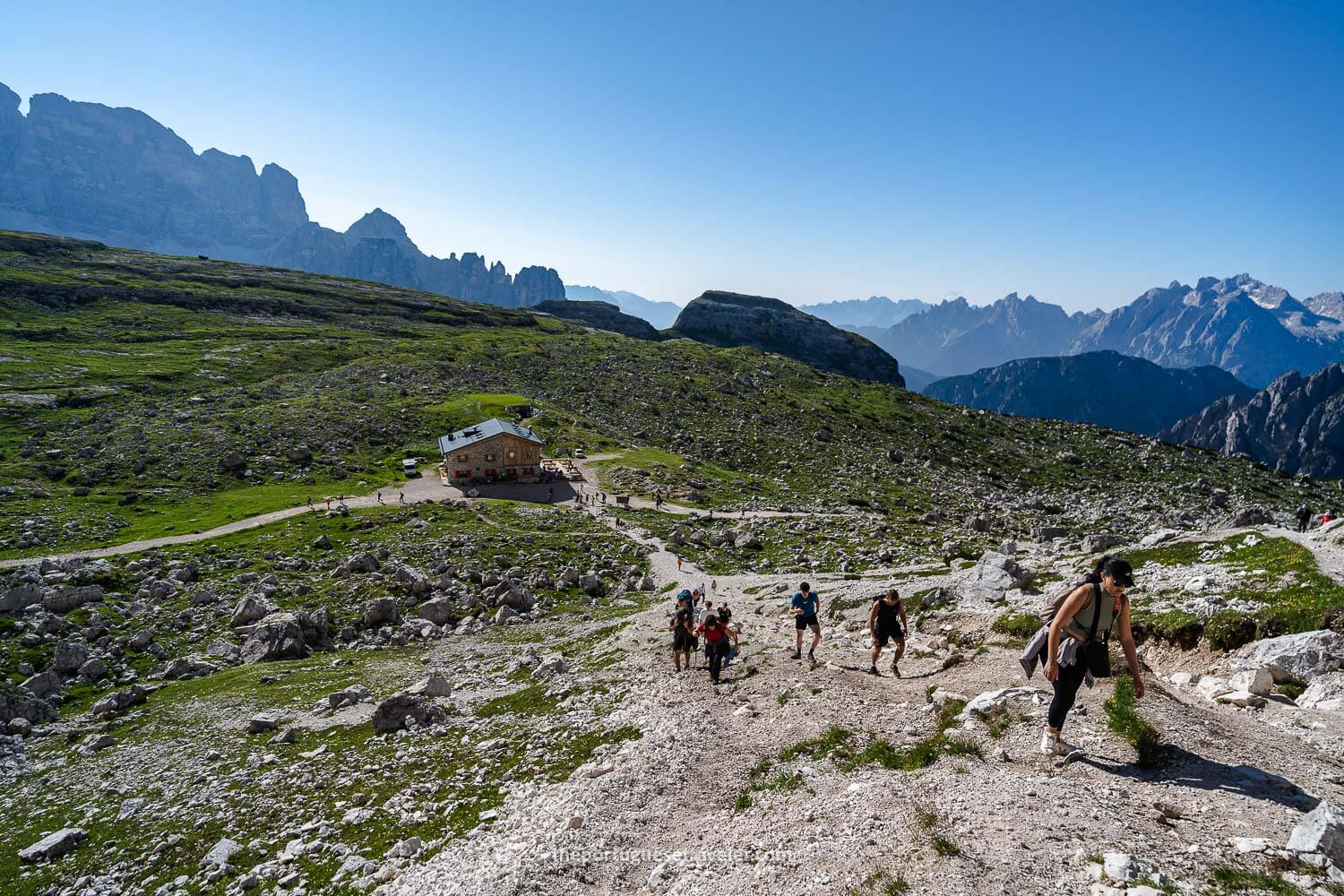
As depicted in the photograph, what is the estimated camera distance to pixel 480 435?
78812 millimetres

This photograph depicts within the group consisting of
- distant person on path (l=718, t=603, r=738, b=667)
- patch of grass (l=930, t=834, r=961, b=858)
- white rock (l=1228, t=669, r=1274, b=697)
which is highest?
white rock (l=1228, t=669, r=1274, b=697)

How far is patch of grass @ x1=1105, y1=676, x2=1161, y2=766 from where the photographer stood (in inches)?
486

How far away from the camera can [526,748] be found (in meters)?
20.4

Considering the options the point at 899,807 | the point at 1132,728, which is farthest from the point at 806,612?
the point at 1132,728

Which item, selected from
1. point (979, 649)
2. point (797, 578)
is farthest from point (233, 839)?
point (797, 578)

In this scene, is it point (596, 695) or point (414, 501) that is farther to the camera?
point (414, 501)

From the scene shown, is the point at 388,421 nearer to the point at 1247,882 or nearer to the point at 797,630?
the point at 797,630

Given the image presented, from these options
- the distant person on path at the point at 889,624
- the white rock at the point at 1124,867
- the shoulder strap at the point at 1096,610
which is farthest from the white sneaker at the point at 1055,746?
the distant person on path at the point at 889,624

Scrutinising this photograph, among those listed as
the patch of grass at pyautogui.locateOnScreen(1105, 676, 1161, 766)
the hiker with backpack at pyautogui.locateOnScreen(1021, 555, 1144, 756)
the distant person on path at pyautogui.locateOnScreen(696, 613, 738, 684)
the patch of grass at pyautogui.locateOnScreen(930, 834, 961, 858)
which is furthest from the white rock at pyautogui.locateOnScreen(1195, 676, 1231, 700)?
the distant person on path at pyautogui.locateOnScreen(696, 613, 738, 684)

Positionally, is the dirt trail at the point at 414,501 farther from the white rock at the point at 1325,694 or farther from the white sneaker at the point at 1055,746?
the white sneaker at the point at 1055,746

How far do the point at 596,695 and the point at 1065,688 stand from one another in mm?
16394

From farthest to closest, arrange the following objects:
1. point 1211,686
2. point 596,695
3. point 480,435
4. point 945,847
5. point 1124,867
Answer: point 480,435 → point 596,695 → point 1211,686 → point 945,847 → point 1124,867

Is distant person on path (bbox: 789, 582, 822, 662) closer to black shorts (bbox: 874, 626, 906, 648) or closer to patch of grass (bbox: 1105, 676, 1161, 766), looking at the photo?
black shorts (bbox: 874, 626, 906, 648)

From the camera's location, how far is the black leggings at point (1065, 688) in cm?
1245
